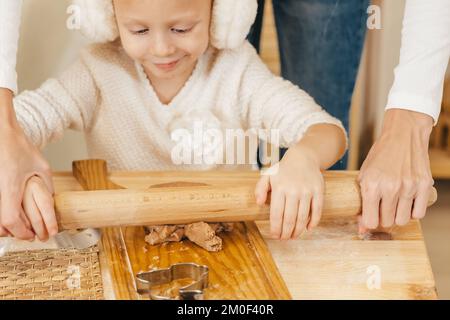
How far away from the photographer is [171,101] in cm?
126

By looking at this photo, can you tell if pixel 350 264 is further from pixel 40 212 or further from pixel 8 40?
pixel 8 40

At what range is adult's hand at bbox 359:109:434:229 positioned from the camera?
868mm

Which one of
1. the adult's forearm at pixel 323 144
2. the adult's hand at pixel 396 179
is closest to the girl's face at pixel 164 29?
the adult's forearm at pixel 323 144

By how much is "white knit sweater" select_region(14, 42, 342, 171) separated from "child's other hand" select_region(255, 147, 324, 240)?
0.34 meters

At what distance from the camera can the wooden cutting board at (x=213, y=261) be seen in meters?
0.76

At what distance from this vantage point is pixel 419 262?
844 mm

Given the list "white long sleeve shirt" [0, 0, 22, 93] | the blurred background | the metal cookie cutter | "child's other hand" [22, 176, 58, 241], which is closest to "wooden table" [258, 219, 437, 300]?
the metal cookie cutter

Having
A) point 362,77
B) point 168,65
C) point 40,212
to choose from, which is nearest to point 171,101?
point 168,65

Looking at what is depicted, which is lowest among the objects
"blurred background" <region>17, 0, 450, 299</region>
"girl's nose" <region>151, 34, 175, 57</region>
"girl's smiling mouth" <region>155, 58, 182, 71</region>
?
"blurred background" <region>17, 0, 450, 299</region>

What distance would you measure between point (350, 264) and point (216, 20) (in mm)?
485

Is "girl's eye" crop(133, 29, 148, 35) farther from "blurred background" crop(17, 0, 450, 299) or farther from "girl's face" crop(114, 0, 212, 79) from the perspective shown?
"blurred background" crop(17, 0, 450, 299)

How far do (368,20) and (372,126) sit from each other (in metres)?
1.05
